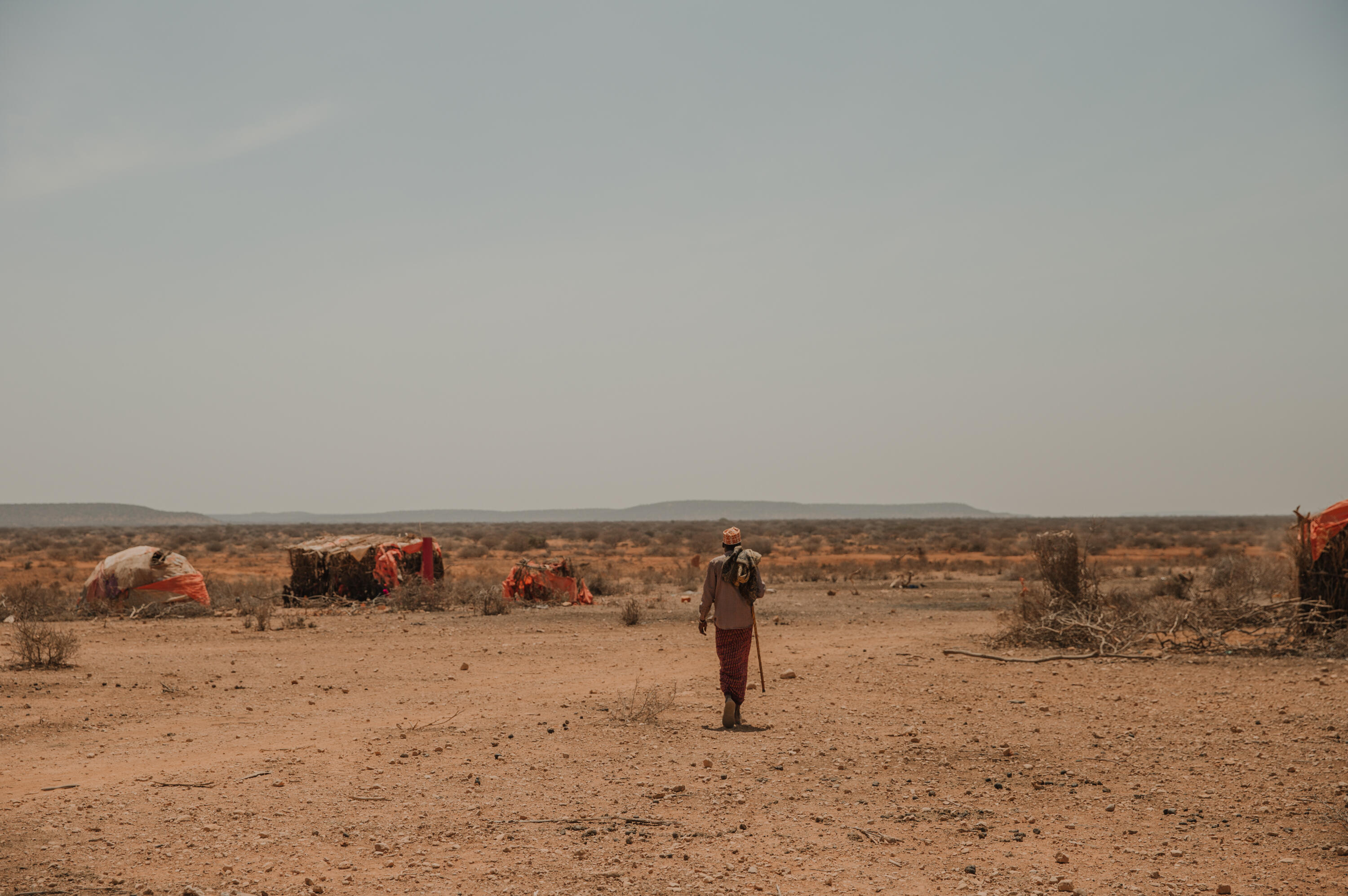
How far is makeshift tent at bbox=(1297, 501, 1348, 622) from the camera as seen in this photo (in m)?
14.4

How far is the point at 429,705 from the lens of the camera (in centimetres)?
1141

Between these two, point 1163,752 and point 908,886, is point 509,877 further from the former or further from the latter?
point 1163,752

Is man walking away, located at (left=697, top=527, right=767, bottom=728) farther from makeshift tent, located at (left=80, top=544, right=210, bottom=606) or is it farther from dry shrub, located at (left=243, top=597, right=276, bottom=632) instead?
makeshift tent, located at (left=80, top=544, right=210, bottom=606)

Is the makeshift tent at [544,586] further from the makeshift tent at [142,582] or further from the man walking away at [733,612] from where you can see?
the man walking away at [733,612]

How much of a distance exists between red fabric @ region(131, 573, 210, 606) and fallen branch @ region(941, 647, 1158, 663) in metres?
16.4

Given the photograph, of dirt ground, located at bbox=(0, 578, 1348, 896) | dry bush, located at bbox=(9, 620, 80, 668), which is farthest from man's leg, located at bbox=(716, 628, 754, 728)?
dry bush, located at bbox=(9, 620, 80, 668)

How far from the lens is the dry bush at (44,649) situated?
13422mm

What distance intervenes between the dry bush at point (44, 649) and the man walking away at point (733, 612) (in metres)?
9.37

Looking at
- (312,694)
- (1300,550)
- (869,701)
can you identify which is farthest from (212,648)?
(1300,550)

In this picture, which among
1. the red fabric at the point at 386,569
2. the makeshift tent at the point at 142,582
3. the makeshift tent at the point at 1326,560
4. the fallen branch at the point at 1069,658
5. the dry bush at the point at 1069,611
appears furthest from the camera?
the red fabric at the point at 386,569

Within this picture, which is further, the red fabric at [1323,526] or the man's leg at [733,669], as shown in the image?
the red fabric at [1323,526]

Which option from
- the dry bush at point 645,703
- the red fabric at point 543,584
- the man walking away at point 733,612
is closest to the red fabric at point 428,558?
the red fabric at point 543,584

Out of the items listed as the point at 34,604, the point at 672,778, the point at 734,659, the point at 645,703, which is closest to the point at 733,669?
the point at 734,659

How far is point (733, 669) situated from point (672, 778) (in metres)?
2.00
